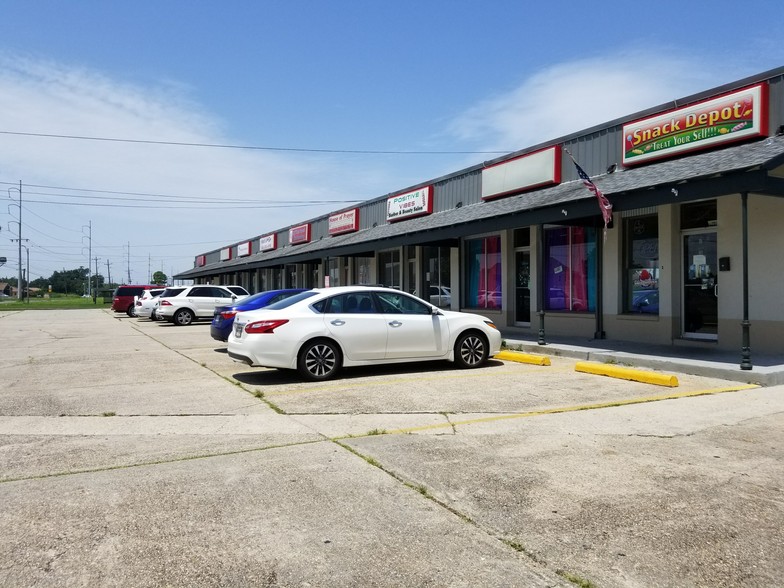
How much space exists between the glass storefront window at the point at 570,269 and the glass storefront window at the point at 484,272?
2.17m

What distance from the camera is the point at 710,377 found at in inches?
378

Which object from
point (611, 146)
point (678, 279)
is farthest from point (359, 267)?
point (678, 279)

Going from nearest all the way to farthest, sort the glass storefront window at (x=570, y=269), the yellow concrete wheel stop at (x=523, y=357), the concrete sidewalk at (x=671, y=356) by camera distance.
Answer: the concrete sidewalk at (x=671, y=356) < the yellow concrete wheel stop at (x=523, y=357) < the glass storefront window at (x=570, y=269)

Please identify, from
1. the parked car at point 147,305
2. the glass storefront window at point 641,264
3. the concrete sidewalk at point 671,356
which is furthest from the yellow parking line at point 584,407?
the parked car at point 147,305

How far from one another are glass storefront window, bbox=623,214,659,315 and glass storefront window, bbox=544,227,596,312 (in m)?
0.97

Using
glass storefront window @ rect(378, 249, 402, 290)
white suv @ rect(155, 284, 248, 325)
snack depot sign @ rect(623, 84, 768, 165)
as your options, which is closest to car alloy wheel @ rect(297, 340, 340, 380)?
snack depot sign @ rect(623, 84, 768, 165)

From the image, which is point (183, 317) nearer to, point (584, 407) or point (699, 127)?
point (699, 127)

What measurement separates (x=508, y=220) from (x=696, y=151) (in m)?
4.16

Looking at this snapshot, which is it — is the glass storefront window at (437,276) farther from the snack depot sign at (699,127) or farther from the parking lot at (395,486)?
the parking lot at (395,486)

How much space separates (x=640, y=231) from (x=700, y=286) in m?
1.89

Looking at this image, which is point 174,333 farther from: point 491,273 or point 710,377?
point 710,377

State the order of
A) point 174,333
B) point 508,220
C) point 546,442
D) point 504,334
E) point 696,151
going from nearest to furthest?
point 546,442 → point 696,151 → point 508,220 → point 504,334 → point 174,333

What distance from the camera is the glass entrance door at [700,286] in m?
12.2

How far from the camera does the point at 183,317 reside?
25703 millimetres
